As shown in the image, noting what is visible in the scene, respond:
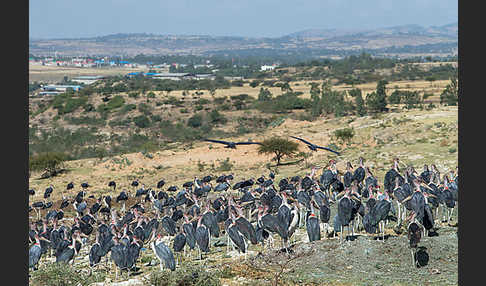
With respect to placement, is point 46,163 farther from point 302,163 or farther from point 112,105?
point 112,105

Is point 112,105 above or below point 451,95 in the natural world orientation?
below

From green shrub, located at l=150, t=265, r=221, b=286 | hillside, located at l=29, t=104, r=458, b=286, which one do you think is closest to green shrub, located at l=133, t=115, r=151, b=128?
hillside, located at l=29, t=104, r=458, b=286

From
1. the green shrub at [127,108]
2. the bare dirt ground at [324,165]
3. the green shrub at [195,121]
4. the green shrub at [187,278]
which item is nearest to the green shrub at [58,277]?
the bare dirt ground at [324,165]

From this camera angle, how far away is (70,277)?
15133 millimetres

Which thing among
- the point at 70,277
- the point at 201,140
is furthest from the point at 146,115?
the point at 70,277

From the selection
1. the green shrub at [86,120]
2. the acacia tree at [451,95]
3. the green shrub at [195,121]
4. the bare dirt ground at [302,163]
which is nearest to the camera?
the bare dirt ground at [302,163]

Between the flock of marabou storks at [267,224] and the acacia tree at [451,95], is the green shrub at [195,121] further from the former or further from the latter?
the flock of marabou storks at [267,224]

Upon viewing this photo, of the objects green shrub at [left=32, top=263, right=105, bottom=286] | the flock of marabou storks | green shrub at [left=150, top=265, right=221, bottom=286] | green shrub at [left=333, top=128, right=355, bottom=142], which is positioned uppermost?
green shrub at [left=333, top=128, right=355, bottom=142]

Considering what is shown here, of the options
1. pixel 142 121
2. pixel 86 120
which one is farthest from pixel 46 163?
pixel 86 120

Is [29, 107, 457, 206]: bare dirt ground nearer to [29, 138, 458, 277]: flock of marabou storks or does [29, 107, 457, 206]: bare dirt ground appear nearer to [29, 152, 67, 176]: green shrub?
[29, 152, 67, 176]: green shrub

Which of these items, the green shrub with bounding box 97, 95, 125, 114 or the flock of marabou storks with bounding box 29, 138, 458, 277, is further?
the green shrub with bounding box 97, 95, 125, 114

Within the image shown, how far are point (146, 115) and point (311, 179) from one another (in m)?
59.5

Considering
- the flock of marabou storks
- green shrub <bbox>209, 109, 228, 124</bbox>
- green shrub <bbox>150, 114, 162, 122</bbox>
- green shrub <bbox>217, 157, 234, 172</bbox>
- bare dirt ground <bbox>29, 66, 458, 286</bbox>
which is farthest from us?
green shrub <bbox>150, 114, 162, 122</bbox>

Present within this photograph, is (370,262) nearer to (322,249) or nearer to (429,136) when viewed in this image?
(322,249)
